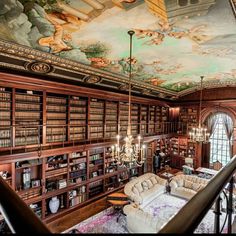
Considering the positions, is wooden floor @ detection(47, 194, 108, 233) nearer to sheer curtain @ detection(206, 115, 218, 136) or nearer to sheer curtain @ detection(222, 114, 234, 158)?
sheer curtain @ detection(206, 115, 218, 136)

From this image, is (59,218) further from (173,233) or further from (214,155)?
(214,155)

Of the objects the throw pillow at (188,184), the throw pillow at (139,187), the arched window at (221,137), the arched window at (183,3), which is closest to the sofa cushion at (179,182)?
the throw pillow at (188,184)

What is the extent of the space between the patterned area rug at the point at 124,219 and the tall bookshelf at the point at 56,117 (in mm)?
2615

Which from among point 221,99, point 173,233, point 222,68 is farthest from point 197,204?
point 221,99

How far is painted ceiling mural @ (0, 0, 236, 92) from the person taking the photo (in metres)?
3.02

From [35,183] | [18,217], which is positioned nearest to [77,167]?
[35,183]

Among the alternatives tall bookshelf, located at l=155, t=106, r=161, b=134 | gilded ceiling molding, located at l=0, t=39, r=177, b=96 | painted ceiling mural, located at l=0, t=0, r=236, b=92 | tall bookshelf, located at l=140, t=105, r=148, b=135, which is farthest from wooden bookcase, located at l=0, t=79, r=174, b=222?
tall bookshelf, located at l=155, t=106, r=161, b=134

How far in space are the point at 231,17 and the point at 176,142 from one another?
8873 millimetres

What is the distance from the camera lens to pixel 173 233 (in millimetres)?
418

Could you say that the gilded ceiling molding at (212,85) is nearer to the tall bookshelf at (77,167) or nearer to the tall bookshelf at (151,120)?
the tall bookshelf at (151,120)

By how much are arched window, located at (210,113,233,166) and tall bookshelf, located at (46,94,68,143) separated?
8.53m

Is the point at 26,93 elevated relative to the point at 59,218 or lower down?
elevated

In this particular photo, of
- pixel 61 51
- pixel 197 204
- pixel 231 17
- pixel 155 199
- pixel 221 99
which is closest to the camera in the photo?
pixel 197 204

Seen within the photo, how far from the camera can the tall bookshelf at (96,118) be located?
7066 mm
